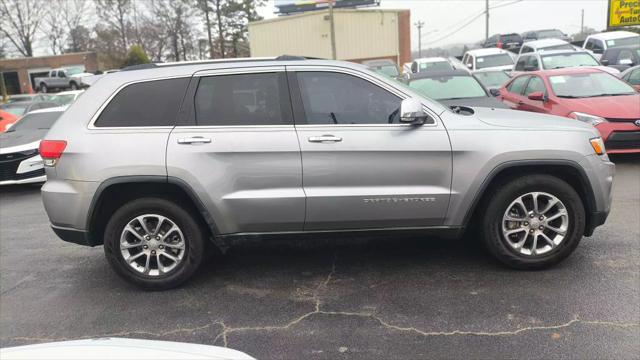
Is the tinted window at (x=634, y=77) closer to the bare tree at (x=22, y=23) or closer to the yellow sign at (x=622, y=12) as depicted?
the yellow sign at (x=622, y=12)

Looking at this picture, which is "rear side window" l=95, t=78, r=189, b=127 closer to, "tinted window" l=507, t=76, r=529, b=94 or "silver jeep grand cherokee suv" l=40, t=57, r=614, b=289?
"silver jeep grand cherokee suv" l=40, t=57, r=614, b=289

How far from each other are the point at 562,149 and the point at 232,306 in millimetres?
2834

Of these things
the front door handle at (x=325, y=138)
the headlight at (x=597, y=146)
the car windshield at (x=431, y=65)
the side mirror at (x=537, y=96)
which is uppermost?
the front door handle at (x=325, y=138)

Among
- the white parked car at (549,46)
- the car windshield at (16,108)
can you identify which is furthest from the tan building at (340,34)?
the car windshield at (16,108)

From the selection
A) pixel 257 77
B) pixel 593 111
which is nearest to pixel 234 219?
pixel 257 77

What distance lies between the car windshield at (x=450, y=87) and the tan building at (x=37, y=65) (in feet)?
173

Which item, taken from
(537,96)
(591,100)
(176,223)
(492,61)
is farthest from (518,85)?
(492,61)

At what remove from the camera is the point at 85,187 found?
4.11m

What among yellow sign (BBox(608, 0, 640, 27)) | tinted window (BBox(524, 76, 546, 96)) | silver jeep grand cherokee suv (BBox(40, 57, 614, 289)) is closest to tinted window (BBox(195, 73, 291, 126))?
silver jeep grand cherokee suv (BBox(40, 57, 614, 289))

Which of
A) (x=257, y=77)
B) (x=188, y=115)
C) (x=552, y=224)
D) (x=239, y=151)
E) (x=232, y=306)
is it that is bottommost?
(x=232, y=306)

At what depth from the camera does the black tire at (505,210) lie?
13.5 ft

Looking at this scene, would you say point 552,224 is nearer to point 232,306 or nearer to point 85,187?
point 232,306

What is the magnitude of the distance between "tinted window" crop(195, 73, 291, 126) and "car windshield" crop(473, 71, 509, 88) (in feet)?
37.0

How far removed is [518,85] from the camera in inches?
417
